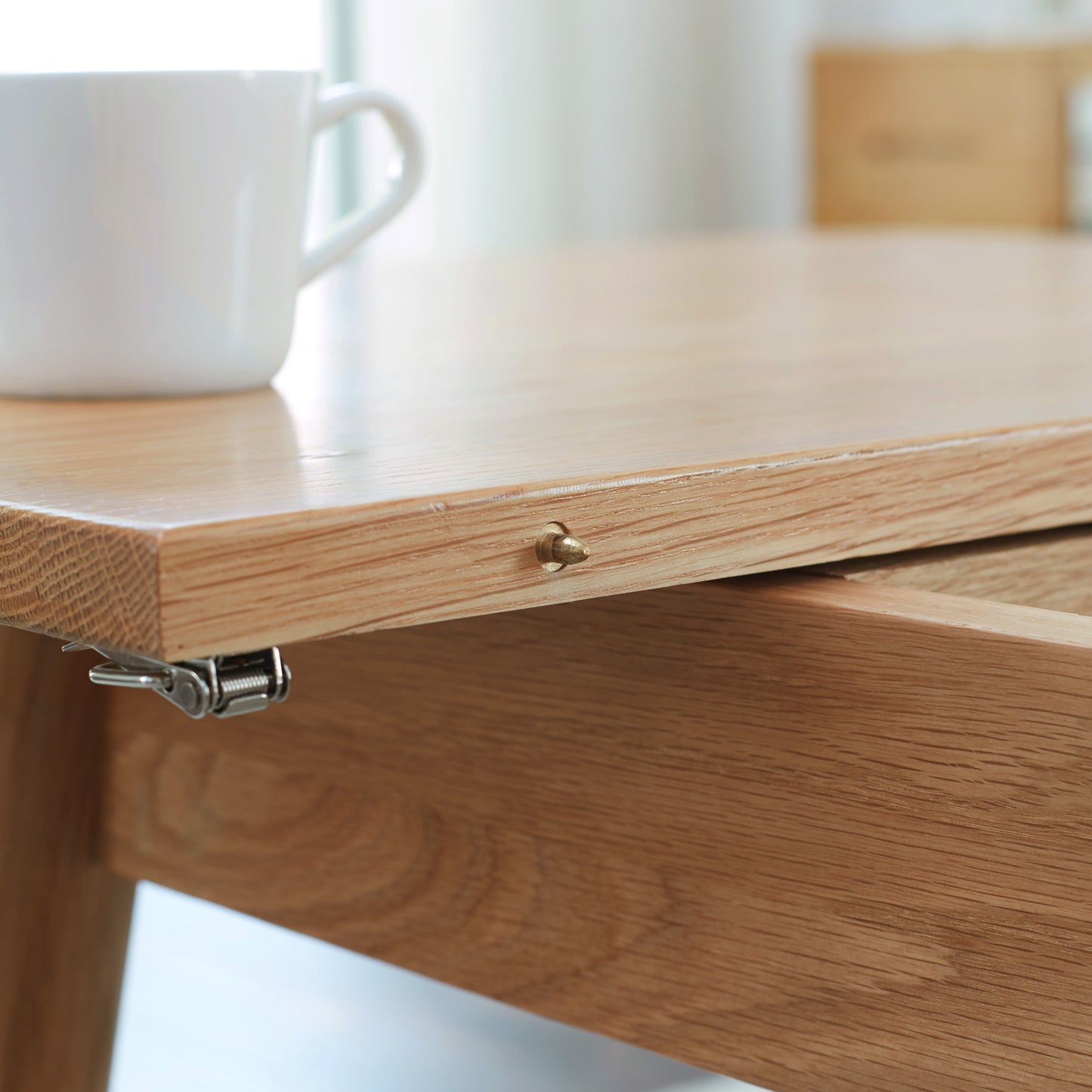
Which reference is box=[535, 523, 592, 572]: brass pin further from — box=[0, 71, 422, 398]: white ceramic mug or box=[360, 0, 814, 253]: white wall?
box=[360, 0, 814, 253]: white wall

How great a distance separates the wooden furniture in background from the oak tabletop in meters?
2.22

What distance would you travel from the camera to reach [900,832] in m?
0.34

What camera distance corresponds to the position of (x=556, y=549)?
0.29m

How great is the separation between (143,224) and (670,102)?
2840 mm

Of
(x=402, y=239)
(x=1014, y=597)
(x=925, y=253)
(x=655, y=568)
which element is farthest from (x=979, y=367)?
(x=402, y=239)

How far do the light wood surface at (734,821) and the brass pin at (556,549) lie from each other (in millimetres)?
72

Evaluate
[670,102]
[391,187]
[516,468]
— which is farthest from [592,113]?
[516,468]

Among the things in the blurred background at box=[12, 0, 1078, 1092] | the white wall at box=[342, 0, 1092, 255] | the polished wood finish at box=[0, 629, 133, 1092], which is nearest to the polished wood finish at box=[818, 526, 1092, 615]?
the polished wood finish at box=[0, 629, 133, 1092]

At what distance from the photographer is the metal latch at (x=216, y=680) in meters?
0.27

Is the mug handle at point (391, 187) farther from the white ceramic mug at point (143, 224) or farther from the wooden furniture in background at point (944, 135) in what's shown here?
the wooden furniture in background at point (944, 135)

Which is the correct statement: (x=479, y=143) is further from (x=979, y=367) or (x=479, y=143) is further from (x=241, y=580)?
(x=241, y=580)

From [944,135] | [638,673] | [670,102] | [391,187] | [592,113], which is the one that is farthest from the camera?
[670,102]

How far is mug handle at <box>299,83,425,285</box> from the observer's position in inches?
18.4

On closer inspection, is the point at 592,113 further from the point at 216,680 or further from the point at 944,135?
the point at 216,680
